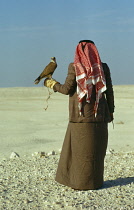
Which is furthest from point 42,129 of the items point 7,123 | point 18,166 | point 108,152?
point 18,166

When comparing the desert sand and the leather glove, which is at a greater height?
the leather glove

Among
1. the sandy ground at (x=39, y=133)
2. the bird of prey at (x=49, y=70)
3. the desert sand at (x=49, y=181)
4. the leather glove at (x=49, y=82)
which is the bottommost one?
the sandy ground at (x=39, y=133)

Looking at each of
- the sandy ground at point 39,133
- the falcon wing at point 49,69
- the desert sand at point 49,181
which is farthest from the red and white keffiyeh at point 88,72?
the sandy ground at point 39,133

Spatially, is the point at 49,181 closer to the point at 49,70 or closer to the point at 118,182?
the point at 118,182

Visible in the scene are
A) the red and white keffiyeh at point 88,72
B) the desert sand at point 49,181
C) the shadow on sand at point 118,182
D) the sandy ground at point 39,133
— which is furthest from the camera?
the sandy ground at point 39,133

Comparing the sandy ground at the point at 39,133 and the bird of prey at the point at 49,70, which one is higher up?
the bird of prey at the point at 49,70

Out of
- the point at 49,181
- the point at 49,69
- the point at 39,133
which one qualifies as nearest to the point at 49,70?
the point at 49,69

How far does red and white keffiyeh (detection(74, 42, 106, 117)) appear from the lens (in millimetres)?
6059

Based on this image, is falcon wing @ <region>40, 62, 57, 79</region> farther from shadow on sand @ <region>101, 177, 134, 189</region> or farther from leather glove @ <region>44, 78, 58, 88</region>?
shadow on sand @ <region>101, 177, 134, 189</region>

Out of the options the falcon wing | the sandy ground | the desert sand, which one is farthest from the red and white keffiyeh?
the sandy ground

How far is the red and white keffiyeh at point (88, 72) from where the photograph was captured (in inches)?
239

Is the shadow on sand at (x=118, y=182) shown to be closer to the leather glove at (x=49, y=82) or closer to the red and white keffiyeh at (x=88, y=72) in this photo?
the red and white keffiyeh at (x=88, y=72)

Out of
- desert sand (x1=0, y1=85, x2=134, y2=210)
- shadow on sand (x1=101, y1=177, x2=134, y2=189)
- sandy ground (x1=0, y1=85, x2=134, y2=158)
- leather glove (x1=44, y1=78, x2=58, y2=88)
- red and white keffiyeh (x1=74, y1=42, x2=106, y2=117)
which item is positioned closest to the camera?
desert sand (x1=0, y1=85, x2=134, y2=210)

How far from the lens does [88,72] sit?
6.07m
